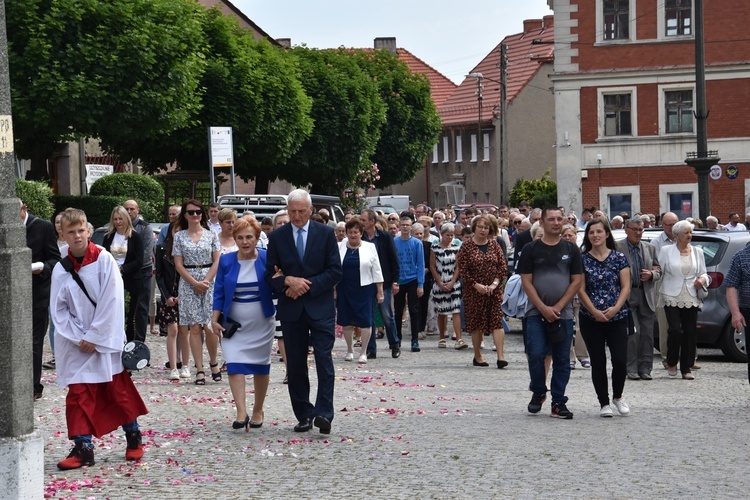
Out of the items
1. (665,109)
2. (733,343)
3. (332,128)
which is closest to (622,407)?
(733,343)

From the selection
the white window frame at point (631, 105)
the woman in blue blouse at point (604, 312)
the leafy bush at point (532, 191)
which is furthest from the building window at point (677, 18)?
the woman in blue blouse at point (604, 312)

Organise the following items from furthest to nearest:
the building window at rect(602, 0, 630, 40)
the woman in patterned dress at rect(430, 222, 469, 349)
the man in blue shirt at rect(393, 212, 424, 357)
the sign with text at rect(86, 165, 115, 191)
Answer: the building window at rect(602, 0, 630, 40), the sign with text at rect(86, 165, 115, 191), the woman in patterned dress at rect(430, 222, 469, 349), the man in blue shirt at rect(393, 212, 424, 357)

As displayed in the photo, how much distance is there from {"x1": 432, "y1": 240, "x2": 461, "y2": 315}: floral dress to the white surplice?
9.92 meters

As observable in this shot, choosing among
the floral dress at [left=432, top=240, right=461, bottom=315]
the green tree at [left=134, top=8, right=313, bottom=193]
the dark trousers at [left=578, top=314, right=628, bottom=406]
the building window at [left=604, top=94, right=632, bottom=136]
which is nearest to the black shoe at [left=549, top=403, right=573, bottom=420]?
the dark trousers at [left=578, top=314, right=628, bottom=406]

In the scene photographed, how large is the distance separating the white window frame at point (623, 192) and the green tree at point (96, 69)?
17.2m

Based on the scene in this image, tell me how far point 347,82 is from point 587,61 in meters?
12.7

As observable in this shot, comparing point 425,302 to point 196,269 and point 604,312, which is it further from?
point 604,312

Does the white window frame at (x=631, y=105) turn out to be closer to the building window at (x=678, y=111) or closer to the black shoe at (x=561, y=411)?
the building window at (x=678, y=111)

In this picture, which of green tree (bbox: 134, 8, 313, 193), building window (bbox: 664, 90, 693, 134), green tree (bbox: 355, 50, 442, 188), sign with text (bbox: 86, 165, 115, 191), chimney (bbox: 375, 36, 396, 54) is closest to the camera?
sign with text (bbox: 86, 165, 115, 191)

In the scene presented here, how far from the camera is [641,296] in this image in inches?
568

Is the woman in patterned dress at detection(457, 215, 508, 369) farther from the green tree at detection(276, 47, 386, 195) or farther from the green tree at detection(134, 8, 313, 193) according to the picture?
the green tree at detection(276, 47, 386, 195)

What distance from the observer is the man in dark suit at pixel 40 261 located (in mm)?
12078

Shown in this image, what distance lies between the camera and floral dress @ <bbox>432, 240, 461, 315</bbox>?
18625 mm

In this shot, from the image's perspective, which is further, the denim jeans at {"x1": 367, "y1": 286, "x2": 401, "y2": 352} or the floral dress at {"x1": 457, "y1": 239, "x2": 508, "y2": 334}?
the denim jeans at {"x1": 367, "y1": 286, "x2": 401, "y2": 352}
